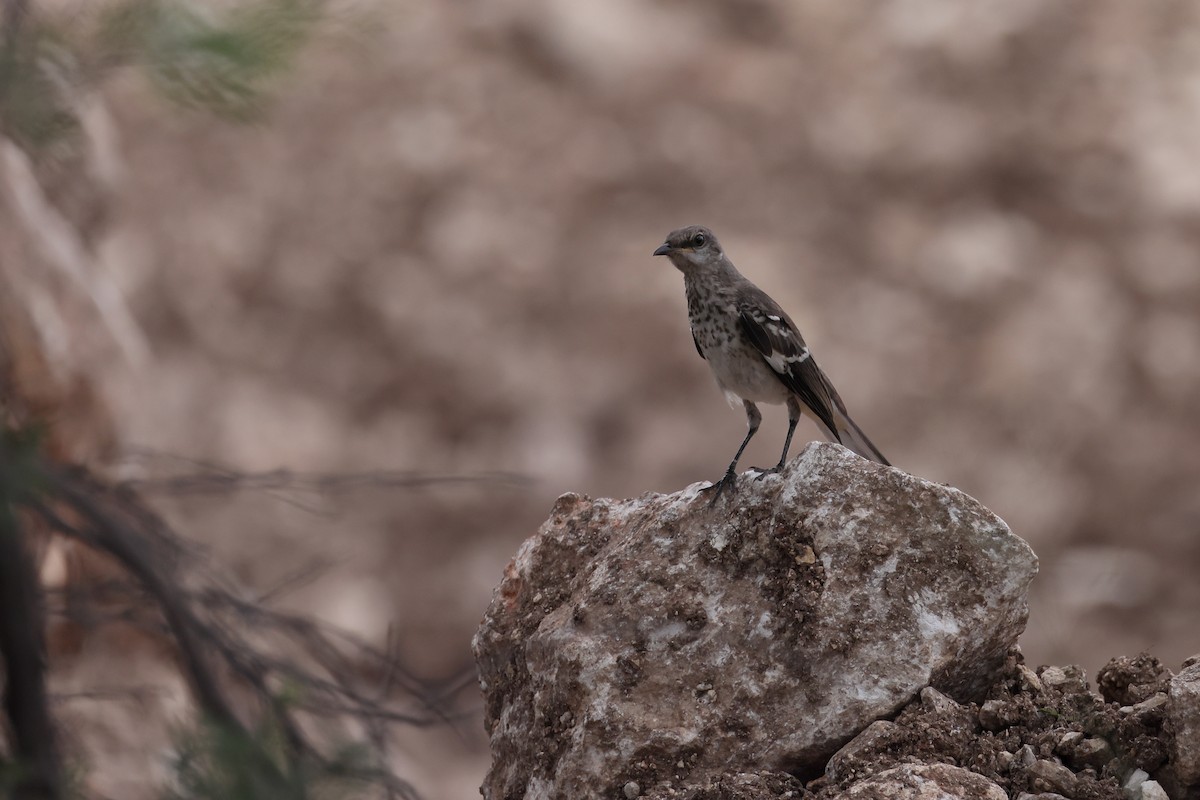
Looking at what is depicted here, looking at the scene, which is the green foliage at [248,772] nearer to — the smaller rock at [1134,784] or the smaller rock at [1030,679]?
the smaller rock at [1030,679]

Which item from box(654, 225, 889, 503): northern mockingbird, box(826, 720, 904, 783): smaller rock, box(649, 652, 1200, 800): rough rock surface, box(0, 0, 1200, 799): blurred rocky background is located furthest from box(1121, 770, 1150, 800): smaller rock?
box(0, 0, 1200, 799): blurred rocky background

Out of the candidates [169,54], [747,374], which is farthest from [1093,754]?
[169,54]

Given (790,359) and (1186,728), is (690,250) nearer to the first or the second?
(790,359)

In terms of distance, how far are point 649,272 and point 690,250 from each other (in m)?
11.1

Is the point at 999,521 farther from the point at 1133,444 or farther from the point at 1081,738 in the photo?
the point at 1133,444

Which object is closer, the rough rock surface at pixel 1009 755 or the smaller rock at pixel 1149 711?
the rough rock surface at pixel 1009 755

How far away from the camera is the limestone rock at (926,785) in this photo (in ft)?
12.3

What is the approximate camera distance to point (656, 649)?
4.33 metres

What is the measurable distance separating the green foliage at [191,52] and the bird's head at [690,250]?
2.28 metres

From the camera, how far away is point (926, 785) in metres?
3.77

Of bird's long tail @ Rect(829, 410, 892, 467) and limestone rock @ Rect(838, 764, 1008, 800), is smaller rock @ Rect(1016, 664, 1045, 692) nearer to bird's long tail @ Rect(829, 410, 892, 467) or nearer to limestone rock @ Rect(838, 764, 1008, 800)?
limestone rock @ Rect(838, 764, 1008, 800)

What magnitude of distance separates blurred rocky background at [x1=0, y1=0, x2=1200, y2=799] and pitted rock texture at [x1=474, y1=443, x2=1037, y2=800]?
31.1 feet

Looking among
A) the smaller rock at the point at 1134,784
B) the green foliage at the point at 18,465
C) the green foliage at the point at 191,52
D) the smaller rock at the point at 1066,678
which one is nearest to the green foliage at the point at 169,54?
the green foliage at the point at 191,52

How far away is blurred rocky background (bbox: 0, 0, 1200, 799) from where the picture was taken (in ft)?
50.8
